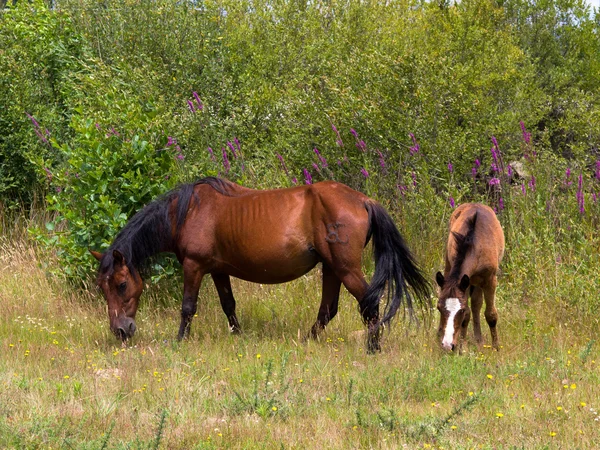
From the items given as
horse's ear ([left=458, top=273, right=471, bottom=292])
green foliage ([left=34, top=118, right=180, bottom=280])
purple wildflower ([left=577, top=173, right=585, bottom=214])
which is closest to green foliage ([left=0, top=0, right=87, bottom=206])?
green foliage ([left=34, top=118, right=180, bottom=280])

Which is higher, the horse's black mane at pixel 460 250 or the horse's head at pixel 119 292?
the horse's black mane at pixel 460 250

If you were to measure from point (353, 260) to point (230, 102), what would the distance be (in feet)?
18.2

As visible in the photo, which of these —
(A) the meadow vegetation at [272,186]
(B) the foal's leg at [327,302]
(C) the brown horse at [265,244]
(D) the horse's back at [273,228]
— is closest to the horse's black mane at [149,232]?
(C) the brown horse at [265,244]

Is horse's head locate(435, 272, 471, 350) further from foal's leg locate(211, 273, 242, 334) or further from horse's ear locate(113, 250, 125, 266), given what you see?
horse's ear locate(113, 250, 125, 266)

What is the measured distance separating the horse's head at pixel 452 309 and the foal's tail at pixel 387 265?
42 cm

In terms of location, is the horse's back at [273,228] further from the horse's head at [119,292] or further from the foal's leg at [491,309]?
the foal's leg at [491,309]

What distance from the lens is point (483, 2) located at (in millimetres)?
16047

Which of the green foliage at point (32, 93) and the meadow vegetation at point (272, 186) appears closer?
the meadow vegetation at point (272, 186)

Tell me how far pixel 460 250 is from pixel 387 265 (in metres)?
0.67

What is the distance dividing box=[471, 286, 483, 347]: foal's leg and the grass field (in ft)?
0.71

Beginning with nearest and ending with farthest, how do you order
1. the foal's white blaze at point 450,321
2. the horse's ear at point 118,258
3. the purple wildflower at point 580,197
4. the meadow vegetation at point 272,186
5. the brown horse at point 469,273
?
the meadow vegetation at point 272,186 → the foal's white blaze at point 450,321 → the brown horse at point 469,273 → the horse's ear at point 118,258 → the purple wildflower at point 580,197

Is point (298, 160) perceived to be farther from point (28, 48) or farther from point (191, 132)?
point (28, 48)

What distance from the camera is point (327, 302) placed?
7.62 meters

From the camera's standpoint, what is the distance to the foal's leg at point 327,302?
7.59 m
